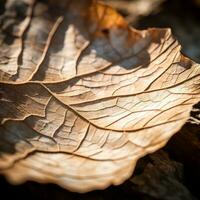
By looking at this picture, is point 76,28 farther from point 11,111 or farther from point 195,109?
point 195,109

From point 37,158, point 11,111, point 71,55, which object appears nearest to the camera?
point 37,158

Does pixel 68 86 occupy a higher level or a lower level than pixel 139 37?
lower

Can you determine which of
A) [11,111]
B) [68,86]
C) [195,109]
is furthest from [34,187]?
[195,109]

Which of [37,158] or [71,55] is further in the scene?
[71,55]

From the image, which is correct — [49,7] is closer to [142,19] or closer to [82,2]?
[82,2]

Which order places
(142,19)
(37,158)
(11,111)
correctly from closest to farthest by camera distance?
(37,158) → (11,111) → (142,19)

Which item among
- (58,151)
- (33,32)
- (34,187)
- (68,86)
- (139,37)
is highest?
(139,37)

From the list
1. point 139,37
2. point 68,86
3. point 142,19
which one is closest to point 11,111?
point 68,86
